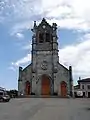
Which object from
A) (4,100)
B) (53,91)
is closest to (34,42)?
(53,91)

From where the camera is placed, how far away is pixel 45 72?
2741 inches

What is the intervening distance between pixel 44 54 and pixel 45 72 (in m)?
4.67

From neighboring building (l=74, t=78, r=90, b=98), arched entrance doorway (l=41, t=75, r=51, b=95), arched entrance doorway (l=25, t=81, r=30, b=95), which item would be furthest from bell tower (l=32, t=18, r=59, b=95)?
neighboring building (l=74, t=78, r=90, b=98)

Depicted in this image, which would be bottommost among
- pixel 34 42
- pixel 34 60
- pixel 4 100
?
pixel 4 100

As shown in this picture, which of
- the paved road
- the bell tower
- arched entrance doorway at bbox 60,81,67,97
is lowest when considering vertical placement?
the paved road

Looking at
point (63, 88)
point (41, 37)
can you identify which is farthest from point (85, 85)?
point (41, 37)

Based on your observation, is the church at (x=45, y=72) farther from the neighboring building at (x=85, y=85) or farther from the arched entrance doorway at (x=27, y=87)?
the neighboring building at (x=85, y=85)

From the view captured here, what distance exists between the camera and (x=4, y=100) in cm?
3856

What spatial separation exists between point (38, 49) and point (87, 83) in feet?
114

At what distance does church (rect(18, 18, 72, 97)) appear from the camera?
2689 inches

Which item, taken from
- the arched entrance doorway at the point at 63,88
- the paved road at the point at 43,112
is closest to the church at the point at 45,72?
the arched entrance doorway at the point at 63,88

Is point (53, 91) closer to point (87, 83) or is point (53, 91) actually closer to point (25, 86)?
point (25, 86)

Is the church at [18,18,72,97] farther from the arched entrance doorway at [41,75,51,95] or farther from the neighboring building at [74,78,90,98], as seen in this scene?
the neighboring building at [74,78,90,98]

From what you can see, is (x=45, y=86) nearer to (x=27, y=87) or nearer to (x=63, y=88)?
(x=63, y=88)
